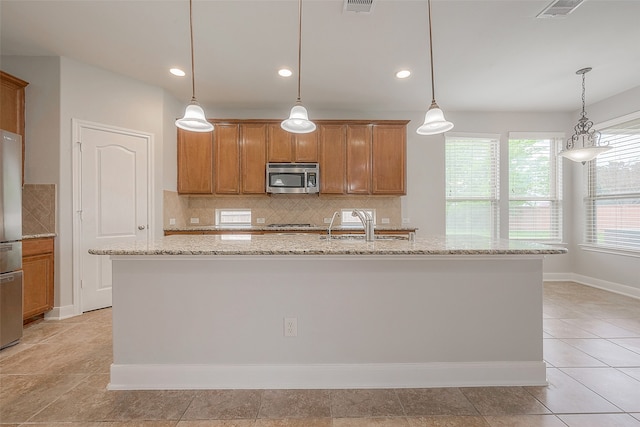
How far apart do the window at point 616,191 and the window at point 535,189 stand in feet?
1.30

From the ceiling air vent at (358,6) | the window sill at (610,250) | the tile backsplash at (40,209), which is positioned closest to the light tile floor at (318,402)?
the tile backsplash at (40,209)

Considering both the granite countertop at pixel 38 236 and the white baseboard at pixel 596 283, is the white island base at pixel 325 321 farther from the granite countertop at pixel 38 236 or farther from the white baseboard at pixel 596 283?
the white baseboard at pixel 596 283

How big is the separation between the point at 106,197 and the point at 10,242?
1084 millimetres

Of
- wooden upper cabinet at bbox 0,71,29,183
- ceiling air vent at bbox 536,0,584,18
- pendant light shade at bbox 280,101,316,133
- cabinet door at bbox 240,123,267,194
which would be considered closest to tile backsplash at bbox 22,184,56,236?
wooden upper cabinet at bbox 0,71,29,183

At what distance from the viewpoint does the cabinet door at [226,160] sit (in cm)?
426

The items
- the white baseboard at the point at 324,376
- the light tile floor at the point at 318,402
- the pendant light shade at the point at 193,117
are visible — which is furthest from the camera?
the pendant light shade at the point at 193,117

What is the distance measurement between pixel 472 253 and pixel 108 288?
12.6 feet

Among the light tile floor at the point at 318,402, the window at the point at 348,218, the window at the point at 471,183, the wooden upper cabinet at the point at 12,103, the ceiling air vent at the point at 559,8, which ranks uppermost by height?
the ceiling air vent at the point at 559,8

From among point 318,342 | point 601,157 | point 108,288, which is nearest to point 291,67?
point 318,342

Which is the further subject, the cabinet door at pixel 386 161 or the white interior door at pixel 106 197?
the cabinet door at pixel 386 161

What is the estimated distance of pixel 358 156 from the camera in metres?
4.32

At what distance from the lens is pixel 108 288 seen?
3408 millimetres

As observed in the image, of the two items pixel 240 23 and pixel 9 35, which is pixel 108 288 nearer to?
pixel 9 35

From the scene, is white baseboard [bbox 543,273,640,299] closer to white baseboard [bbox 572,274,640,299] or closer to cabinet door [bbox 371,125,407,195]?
white baseboard [bbox 572,274,640,299]
